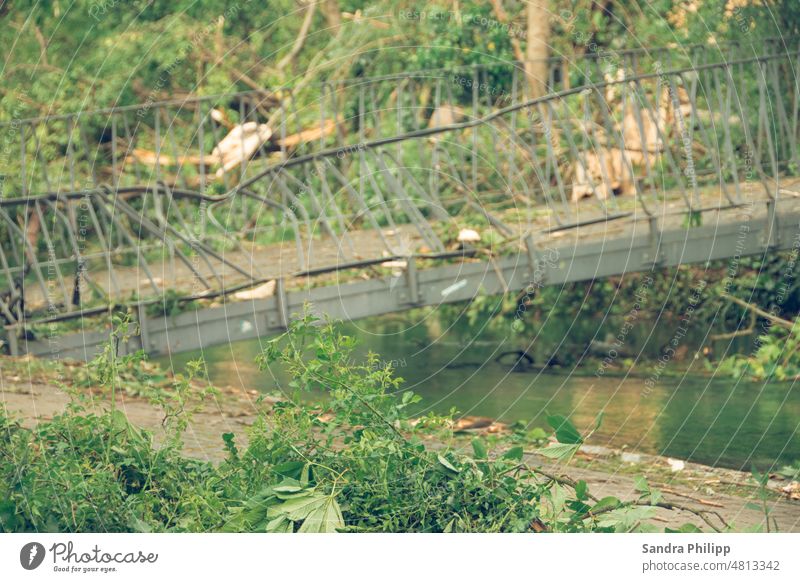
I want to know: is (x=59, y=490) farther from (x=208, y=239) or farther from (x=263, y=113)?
(x=263, y=113)

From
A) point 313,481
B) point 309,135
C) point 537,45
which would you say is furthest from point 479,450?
point 309,135

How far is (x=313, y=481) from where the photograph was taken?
4695mm

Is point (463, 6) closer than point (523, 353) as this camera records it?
No

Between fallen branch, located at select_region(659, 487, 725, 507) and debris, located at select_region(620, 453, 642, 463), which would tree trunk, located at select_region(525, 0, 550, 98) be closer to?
debris, located at select_region(620, 453, 642, 463)

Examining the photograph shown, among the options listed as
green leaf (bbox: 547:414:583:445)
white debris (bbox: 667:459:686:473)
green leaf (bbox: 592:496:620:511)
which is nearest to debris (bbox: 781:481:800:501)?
white debris (bbox: 667:459:686:473)

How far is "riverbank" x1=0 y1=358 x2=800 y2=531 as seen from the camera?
532 centimetres

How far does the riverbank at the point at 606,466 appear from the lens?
532 centimetres

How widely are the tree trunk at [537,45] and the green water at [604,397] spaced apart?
7.99 ft

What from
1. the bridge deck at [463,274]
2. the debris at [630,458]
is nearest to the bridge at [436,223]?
the bridge deck at [463,274]

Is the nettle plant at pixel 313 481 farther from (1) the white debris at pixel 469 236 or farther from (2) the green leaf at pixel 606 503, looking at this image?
(1) the white debris at pixel 469 236

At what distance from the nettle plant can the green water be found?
1286 mm
